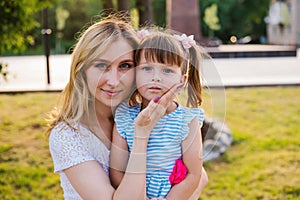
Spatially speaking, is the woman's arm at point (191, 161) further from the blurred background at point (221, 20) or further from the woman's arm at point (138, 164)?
the blurred background at point (221, 20)

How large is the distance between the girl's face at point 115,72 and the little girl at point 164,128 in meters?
0.03

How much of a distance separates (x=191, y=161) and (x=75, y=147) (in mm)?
402

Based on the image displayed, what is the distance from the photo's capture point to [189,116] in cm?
177

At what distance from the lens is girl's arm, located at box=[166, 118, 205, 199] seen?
1748 millimetres

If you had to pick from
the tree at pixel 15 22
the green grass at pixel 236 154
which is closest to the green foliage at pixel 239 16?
the green grass at pixel 236 154

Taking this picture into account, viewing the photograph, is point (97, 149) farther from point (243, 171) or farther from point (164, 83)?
point (243, 171)

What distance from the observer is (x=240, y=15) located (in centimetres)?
4028

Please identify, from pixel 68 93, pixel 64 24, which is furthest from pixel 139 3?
pixel 64 24

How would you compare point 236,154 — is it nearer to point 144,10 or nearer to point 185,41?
point 144,10

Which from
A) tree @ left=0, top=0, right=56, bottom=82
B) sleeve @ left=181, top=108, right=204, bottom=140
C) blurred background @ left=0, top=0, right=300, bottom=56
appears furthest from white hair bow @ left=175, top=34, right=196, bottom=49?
blurred background @ left=0, top=0, right=300, bottom=56

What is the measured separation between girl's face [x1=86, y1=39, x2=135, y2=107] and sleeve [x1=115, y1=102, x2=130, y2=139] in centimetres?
2

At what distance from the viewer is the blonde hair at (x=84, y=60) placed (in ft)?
5.87

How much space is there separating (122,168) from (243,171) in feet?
12.8

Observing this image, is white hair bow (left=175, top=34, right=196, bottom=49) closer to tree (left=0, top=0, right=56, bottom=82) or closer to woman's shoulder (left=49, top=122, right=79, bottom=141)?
woman's shoulder (left=49, top=122, right=79, bottom=141)
